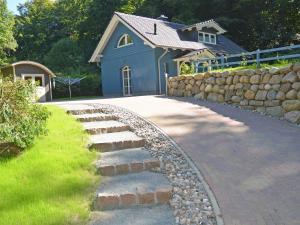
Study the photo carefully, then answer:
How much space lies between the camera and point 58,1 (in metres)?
48.8

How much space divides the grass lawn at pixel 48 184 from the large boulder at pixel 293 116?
206 inches

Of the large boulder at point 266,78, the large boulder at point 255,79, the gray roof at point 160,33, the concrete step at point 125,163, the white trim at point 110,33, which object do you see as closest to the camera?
the concrete step at point 125,163

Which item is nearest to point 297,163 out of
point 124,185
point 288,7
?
point 124,185

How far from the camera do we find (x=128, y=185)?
512cm

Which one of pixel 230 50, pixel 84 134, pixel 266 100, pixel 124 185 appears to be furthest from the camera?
pixel 230 50

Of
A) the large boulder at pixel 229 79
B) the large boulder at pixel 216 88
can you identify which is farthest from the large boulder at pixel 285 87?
the large boulder at pixel 216 88

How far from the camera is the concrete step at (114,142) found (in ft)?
21.7

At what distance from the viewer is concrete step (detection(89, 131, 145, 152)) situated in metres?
6.62

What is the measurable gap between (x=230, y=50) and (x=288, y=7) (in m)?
8.07

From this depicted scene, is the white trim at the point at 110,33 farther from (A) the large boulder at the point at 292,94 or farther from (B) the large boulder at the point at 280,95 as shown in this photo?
(A) the large boulder at the point at 292,94

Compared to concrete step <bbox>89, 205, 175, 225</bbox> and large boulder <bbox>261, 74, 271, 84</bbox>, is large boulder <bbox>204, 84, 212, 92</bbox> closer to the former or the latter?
large boulder <bbox>261, 74, 271, 84</bbox>

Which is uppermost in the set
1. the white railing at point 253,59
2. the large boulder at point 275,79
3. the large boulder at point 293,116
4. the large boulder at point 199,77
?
the white railing at point 253,59

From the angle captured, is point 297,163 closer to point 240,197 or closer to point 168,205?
point 240,197

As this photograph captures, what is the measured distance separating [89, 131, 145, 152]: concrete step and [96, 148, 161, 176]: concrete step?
31 cm
